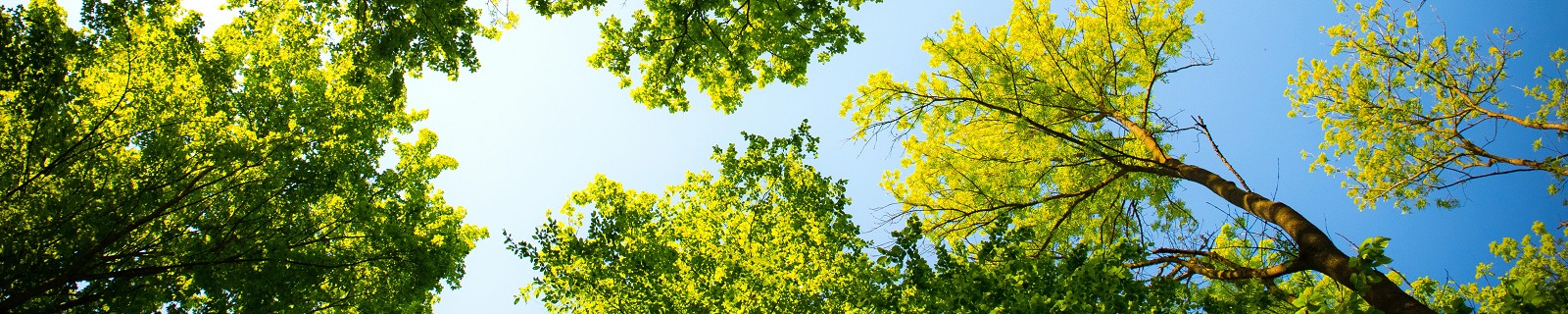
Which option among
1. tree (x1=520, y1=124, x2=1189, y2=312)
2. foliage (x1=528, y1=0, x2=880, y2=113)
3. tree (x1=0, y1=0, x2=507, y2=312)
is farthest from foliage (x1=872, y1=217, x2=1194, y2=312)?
tree (x1=0, y1=0, x2=507, y2=312)

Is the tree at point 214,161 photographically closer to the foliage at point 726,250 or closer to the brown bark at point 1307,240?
the foliage at point 726,250

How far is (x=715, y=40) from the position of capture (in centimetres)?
740

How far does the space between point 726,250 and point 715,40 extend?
261cm

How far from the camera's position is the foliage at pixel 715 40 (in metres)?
7.24

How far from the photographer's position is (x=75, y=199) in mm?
7211

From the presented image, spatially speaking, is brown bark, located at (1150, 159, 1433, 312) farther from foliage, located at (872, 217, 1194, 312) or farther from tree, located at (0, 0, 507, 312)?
tree, located at (0, 0, 507, 312)

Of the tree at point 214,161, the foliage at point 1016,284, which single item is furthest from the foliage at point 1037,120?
the tree at point 214,161

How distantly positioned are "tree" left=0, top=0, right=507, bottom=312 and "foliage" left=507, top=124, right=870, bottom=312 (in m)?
2.68

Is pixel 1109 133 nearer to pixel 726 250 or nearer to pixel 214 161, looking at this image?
pixel 726 250

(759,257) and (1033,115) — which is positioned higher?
(1033,115)

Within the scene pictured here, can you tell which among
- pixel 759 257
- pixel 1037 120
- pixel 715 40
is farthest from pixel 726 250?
pixel 1037 120

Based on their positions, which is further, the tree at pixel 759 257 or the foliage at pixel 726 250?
the foliage at pixel 726 250

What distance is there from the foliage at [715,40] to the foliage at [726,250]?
0.94 meters

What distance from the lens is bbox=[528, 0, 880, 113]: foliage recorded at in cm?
724
